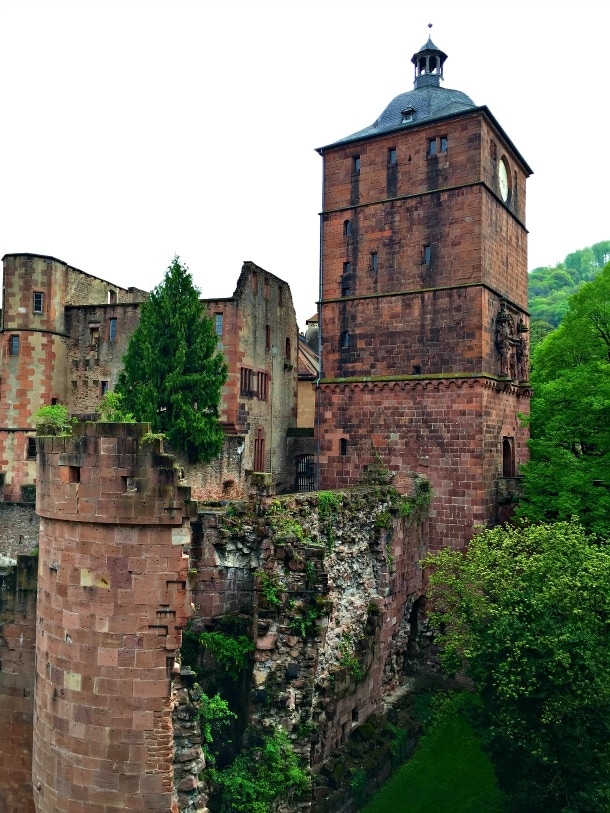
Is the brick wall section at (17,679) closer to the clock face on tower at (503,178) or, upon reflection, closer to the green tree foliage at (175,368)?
the green tree foliage at (175,368)

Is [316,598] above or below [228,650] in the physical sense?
Answer: above

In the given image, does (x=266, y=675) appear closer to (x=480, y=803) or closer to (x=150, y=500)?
(x=150, y=500)

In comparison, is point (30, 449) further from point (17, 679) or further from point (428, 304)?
point (428, 304)

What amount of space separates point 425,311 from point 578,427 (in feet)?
23.2

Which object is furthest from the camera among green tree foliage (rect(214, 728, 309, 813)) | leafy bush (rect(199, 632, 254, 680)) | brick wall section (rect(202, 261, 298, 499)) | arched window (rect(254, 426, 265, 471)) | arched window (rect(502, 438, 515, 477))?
arched window (rect(254, 426, 265, 471))

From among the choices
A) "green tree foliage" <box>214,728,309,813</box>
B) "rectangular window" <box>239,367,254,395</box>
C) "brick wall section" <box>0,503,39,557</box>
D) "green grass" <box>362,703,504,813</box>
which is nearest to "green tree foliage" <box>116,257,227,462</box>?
"rectangular window" <box>239,367,254,395</box>

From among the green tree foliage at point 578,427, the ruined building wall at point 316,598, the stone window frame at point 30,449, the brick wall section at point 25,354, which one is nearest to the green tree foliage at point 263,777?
the ruined building wall at point 316,598

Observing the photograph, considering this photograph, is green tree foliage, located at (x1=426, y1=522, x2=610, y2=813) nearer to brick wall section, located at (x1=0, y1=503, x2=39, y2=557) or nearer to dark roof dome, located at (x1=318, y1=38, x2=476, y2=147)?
dark roof dome, located at (x1=318, y1=38, x2=476, y2=147)

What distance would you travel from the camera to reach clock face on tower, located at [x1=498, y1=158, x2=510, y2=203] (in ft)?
95.6

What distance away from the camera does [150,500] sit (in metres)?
12.0

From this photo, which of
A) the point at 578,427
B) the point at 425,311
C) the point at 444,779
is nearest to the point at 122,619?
the point at 444,779

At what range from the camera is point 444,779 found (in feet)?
62.5

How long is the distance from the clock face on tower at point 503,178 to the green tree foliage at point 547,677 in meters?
16.4

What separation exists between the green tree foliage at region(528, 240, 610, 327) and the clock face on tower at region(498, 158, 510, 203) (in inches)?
1276
